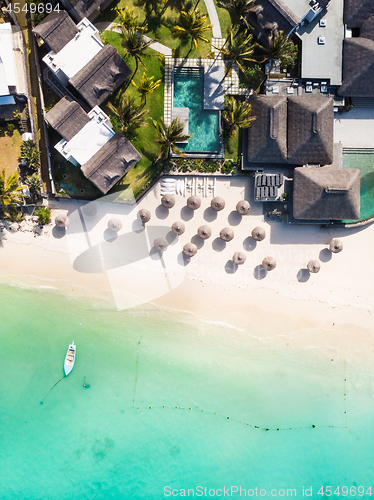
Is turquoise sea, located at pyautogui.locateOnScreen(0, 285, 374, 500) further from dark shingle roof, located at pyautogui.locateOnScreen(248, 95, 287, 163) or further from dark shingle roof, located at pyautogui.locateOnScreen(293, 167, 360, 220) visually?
dark shingle roof, located at pyautogui.locateOnScreen(248, 95, 287, 163)

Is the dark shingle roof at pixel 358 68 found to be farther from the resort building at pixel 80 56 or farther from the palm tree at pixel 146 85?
the resort building at pixel 80 56

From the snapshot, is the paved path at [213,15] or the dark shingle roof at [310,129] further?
the paved path at [213,15]

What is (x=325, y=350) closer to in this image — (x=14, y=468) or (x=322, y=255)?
(x=322, y=255)

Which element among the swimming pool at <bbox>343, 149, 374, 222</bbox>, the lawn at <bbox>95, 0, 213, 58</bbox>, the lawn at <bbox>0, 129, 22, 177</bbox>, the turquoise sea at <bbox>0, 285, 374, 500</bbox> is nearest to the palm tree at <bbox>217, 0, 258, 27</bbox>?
the lawn at <bbox>95, 0, 213, 58</bbox>

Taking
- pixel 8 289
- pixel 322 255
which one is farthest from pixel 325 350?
pixel 8 289

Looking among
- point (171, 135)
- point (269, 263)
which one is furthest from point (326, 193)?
point (171, 135)

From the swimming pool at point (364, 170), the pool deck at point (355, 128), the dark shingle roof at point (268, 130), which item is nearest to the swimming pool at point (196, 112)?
the dark shingle roof at point (268, 130)
